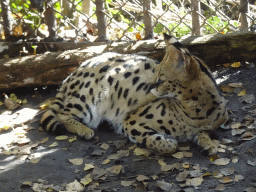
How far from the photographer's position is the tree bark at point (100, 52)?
4.43 metres

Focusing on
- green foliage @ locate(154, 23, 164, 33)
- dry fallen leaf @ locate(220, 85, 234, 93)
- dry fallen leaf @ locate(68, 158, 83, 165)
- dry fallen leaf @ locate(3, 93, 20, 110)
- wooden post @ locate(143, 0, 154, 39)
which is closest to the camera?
dry fallen leaf @ locate(68, 158, 83, 165)

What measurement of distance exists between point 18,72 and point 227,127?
266cm

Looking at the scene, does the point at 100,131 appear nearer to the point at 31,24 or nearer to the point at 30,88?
the point at 30,88

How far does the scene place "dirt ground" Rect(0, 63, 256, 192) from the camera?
2872 millimetres

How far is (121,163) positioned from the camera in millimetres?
3244

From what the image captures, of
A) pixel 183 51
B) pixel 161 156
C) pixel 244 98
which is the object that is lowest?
pixel 161 156

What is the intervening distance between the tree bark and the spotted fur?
0.50 metres

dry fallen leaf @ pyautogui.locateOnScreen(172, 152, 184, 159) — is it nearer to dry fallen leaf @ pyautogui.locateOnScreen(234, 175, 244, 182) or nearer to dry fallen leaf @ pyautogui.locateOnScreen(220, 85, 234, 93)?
dry fallen leaf @ pyautogui.locateOnScreen(234, 175, 244, 182)

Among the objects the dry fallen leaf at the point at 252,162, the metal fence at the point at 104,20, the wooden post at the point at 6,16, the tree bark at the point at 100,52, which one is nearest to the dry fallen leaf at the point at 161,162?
the dry fallen leaf at the point at 252,162

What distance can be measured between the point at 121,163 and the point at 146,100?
763mm

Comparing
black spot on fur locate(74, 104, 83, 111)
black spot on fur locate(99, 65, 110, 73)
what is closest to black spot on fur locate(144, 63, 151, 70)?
black spot on fur locate(99, 65, 110, 73)

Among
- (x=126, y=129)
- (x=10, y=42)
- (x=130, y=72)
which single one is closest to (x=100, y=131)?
(x=126, y=129)

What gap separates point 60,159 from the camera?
132 inches

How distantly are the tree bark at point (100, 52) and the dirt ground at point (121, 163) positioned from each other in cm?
59
